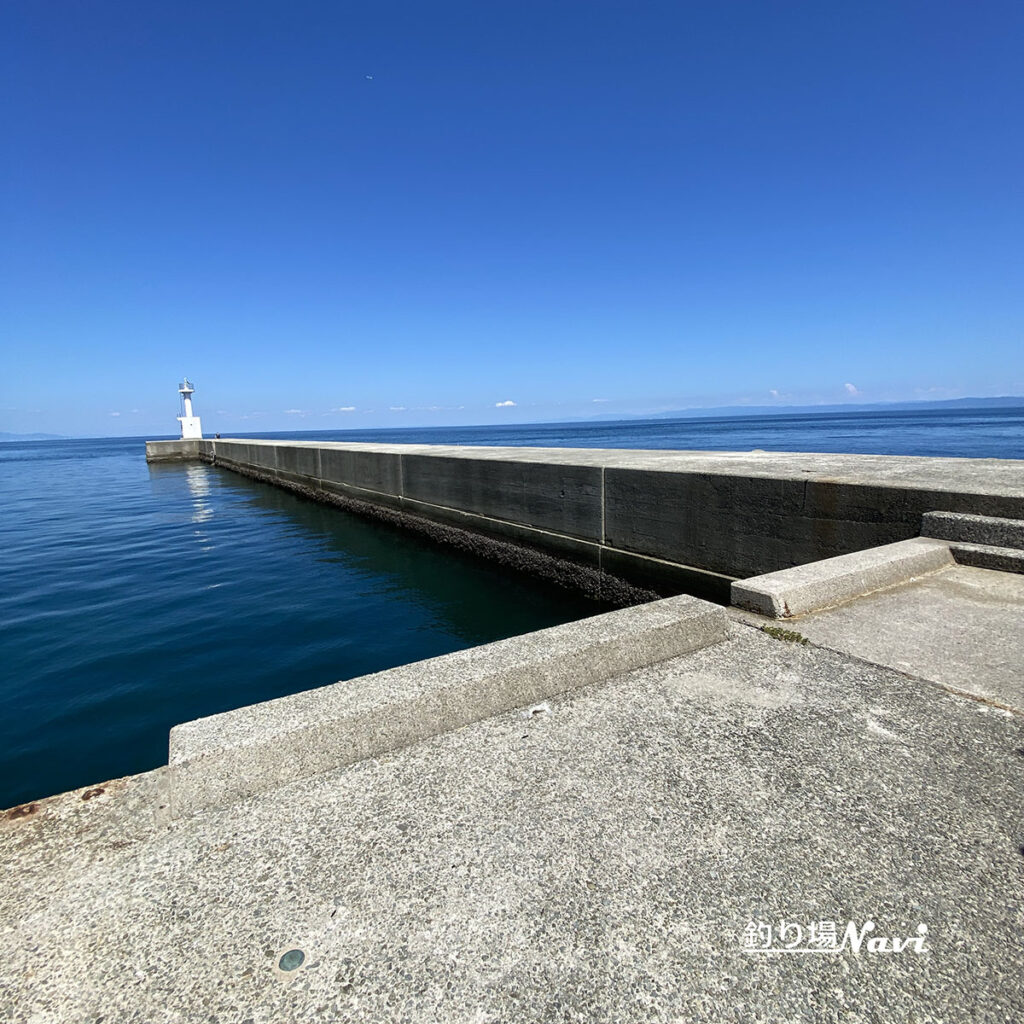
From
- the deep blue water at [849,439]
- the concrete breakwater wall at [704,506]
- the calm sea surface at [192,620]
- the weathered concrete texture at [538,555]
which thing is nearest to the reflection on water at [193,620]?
the calm sea surface at [192,620]

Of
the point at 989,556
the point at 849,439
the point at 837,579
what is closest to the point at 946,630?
the point at 837,579

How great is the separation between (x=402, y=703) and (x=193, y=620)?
6221 mm

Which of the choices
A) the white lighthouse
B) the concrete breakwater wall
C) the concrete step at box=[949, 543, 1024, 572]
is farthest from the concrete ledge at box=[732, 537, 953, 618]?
the white lighthouse

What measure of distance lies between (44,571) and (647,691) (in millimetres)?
11275

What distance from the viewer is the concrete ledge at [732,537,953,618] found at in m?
3.33

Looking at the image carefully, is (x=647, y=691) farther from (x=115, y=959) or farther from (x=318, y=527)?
(x=318, y=527)

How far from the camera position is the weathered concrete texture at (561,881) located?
128cm

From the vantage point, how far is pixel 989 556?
4.00 m

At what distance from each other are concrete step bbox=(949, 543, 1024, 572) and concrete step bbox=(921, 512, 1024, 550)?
53 millimetres

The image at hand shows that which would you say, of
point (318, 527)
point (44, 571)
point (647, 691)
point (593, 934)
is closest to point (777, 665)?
point (647, 691)

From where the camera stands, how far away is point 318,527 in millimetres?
14047

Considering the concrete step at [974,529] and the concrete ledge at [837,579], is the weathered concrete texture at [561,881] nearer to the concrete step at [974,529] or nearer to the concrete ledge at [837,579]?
the concrete ledge at [837,579]

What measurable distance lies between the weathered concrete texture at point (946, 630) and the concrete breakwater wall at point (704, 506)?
0.99m

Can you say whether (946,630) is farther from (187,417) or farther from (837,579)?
(187,417)
